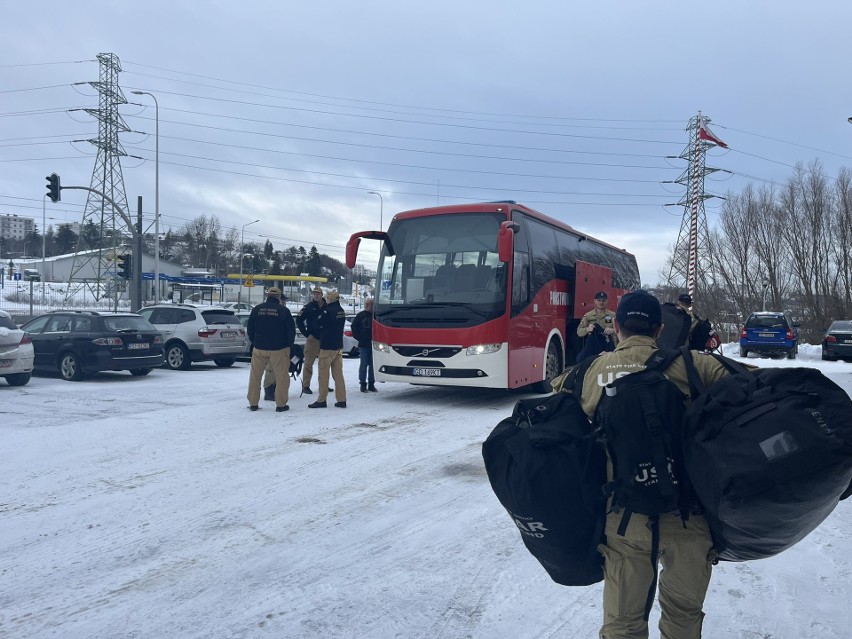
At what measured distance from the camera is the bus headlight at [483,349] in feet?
37.1

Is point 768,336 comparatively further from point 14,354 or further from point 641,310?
point 641,310

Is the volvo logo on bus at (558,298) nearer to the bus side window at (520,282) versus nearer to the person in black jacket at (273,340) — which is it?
the bus side window at (520,282)

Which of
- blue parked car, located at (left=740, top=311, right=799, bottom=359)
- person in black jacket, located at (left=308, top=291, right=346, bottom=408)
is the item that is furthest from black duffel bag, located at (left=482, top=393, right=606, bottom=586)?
blue parked car, located at (left=740, top=311, right=799, bottom=359)

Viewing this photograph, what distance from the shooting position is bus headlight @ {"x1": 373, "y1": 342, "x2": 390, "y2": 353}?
12.1m

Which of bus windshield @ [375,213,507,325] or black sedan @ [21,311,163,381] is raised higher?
bus windshield @ [375,213,507,325]

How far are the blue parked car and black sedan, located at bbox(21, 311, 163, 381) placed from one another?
20285mm

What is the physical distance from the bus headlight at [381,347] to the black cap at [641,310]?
9220 millimetres

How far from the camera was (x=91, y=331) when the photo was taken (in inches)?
584

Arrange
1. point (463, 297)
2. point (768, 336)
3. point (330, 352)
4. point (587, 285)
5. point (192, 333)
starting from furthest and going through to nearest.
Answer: point (768, 336) → point (192, 333) → point (587, 285) → point (463, 297) → point (330, 352)

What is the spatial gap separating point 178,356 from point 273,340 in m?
8.24

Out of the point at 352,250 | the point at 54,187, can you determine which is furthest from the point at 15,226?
the point at 352,250

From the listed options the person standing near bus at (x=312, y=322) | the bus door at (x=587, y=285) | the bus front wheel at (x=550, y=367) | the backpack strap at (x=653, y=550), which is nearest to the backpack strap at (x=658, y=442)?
the backpack strap at (x=653, y=550)

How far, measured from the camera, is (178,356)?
17.6 metres

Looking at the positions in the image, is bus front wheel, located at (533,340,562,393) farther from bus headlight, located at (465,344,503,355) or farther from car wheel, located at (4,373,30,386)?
car wheel, located at (4,373,30,386)
